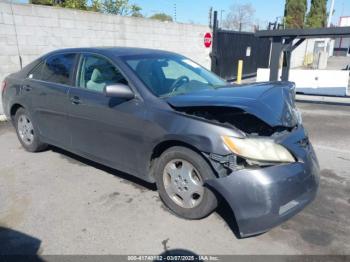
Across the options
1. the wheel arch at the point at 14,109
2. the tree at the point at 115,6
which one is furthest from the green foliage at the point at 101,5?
the wheel arch at the point at 14,109

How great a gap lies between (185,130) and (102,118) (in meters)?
1.20

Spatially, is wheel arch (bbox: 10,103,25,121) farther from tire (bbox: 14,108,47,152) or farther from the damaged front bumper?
the damaged front bumper

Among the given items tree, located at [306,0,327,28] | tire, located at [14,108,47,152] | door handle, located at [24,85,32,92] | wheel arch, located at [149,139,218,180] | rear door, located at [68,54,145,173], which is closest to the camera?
wheel arch, located at [149,139,218,180]

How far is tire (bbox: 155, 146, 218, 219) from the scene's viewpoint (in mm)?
2918

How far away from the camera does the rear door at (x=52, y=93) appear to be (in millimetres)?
4199

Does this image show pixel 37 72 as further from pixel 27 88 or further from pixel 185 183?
pixel 185 183

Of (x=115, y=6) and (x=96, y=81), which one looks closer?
(x=96, y=81)

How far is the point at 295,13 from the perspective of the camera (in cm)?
3269

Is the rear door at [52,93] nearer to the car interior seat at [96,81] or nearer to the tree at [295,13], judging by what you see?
the car interior seat at [96,81]

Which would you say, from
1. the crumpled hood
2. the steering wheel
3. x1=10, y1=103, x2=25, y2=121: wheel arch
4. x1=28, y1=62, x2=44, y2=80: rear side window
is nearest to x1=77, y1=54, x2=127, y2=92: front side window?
the steering wheel

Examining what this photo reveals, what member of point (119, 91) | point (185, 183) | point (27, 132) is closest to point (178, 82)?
point (119, 91)

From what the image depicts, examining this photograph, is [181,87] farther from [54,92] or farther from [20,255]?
[20,255]

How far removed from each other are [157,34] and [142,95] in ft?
27.6

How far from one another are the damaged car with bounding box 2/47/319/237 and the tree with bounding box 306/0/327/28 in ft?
116
